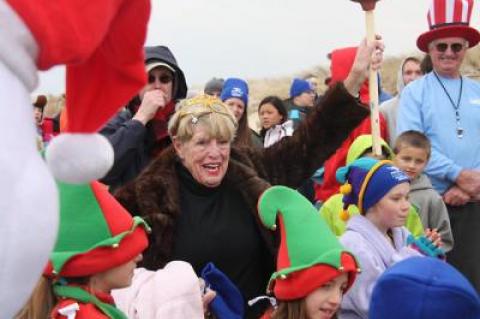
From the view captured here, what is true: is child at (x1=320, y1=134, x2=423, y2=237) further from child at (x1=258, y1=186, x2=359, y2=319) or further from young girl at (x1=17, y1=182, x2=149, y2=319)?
young girl at (x1=17, y1=182, x2=149, y2=319)

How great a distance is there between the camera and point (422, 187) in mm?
4594

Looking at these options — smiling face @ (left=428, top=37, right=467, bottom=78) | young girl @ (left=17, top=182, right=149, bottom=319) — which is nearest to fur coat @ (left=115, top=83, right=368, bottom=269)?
young girl @ (left=17, top=182, right=149, bottom=319)

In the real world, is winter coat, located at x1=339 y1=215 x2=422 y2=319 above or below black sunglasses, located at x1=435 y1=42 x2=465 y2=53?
below

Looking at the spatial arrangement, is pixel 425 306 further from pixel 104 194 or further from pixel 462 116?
pixel 462 116

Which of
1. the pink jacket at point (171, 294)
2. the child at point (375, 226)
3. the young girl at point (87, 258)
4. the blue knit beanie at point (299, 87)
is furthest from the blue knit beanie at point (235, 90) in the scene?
the young girl at point (87, 258)

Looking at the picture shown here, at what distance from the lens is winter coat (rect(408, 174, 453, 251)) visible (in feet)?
14.8

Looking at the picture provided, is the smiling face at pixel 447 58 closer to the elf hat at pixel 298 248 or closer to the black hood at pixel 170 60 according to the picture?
the black hood at pixel 170 60

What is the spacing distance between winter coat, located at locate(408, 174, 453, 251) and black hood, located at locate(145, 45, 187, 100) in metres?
1.47

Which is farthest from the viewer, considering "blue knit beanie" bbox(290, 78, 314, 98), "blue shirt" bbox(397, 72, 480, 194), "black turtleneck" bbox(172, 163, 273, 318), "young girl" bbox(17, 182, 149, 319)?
"blue knit beanie" bbox(290, 78, 314, 98)

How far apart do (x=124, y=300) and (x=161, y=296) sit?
0.81 feet

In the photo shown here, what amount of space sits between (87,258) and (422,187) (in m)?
2.44

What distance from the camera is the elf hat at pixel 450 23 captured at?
16.2 feet

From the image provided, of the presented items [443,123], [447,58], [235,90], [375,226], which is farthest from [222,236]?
[235,90]

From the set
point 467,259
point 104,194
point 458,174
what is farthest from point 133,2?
point 467,259
